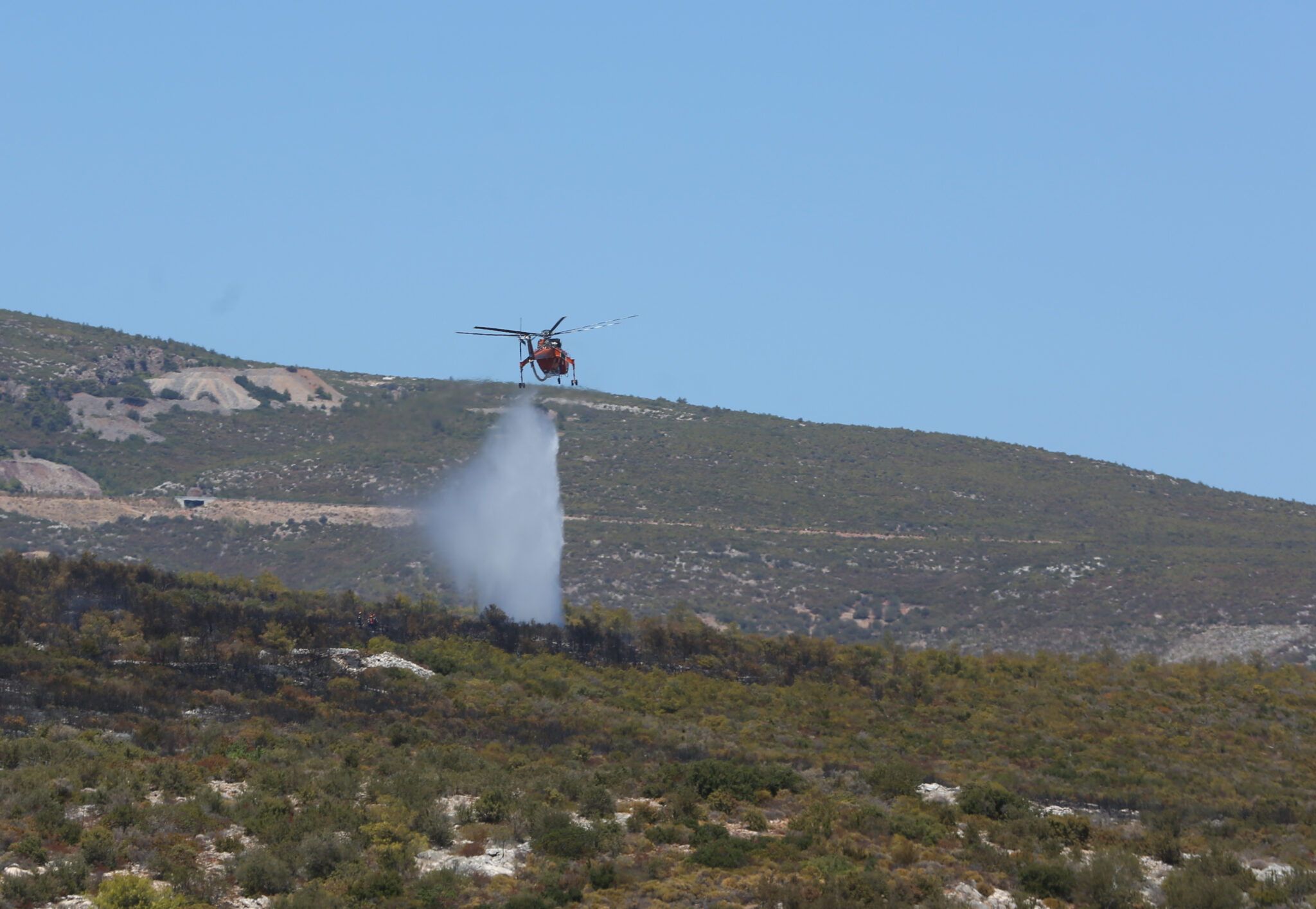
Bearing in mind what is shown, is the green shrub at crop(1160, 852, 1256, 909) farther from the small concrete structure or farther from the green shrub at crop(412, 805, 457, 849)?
the small concrete structure

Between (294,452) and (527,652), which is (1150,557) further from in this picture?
(294,452)

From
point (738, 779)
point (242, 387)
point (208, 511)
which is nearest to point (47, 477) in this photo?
point (208, 511)

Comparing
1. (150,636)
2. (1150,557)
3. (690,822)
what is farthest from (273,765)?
(1150,557)

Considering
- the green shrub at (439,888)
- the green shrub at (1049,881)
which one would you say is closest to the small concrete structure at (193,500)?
the green shrub at (439,888)

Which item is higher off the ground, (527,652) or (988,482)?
(988,482)

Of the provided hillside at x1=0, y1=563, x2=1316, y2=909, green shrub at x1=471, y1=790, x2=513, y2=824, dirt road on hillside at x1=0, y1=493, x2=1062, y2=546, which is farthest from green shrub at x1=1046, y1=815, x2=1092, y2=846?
dirt road on hillside at x1=0, y1=493, x2=1062, y2=546

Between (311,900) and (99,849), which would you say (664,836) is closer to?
(311,900)
